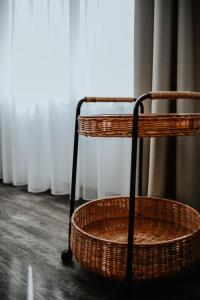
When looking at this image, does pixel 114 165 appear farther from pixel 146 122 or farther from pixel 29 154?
pixel 146 122

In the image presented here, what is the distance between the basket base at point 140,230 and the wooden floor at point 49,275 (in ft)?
0.42

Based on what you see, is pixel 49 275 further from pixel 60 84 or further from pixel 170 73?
pixel 60 84

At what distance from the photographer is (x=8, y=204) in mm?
1631

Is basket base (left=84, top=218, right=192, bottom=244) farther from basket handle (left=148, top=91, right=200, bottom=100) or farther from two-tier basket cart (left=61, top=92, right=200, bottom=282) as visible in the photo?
basket handle (left=148, top=91, right=200, bottom=100)

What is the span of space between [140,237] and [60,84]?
108 centimetres

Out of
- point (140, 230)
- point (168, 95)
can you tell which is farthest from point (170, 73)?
point (140, 230)

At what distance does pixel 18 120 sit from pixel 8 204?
64 cm

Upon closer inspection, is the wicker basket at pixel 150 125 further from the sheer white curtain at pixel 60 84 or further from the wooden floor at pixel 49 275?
the sheer white curtain at pixel 60 84

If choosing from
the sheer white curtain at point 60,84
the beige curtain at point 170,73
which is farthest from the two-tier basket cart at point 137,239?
the sheer white curtain at point 60,84

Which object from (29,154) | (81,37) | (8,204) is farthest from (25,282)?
(81,37)

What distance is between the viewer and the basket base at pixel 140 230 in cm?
100

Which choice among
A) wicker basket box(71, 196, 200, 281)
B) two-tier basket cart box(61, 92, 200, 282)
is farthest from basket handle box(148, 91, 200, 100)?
wicker basket box(71, 196, 200, 281)

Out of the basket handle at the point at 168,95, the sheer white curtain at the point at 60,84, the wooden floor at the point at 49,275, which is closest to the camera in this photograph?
the basket handle at the point at 168,95

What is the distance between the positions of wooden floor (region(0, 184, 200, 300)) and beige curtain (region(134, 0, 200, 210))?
0.34m
